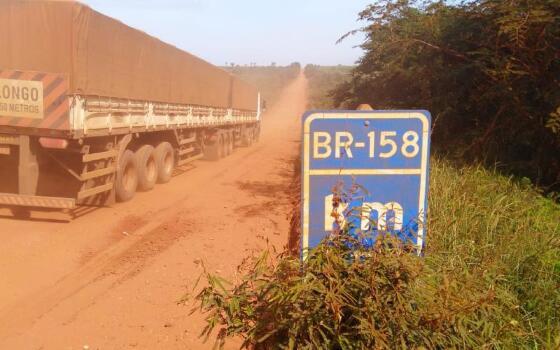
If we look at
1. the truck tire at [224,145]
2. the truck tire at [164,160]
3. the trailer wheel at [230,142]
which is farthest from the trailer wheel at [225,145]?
the truck tire at [164,160]

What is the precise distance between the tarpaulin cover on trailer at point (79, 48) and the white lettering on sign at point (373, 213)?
523cm

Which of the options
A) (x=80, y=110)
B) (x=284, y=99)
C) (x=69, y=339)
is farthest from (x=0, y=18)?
(x=284, y=99)

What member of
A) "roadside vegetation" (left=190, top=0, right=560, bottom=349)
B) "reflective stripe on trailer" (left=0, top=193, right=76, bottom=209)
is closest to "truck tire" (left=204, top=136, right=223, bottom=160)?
"roadside vegetation" (left=190, top=0, right=560, bottom=349)

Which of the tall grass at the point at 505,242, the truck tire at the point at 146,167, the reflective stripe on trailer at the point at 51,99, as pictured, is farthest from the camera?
the truck tire at the point at 146,167

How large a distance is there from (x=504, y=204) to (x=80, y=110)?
221 inches

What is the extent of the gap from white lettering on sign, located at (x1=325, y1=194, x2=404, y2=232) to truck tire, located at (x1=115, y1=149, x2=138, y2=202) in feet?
20.4

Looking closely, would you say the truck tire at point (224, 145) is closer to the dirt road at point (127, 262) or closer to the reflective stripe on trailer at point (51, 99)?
the dirt road at point (127, 262)

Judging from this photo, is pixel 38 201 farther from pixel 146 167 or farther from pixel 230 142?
pixel 230 142

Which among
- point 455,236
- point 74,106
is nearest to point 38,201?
point 74,106

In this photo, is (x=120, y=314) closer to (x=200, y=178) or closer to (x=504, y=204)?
(x=504, y=204)

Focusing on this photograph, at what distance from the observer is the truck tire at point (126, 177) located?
7649mm

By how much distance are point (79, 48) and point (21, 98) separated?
1055 millimetres

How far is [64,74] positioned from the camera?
605cm

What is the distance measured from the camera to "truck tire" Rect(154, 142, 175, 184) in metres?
9.38
